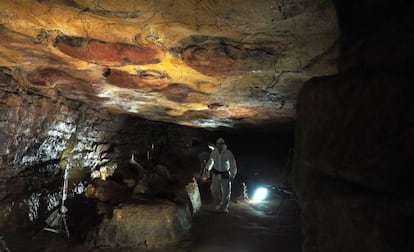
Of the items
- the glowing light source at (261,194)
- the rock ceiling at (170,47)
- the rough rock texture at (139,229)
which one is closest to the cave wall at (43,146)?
the rock ceiling at (170,47)

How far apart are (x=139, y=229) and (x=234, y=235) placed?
1.86 metres

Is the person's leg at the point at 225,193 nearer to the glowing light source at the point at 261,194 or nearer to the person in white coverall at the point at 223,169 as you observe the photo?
the person in white coverall at the point at 223,169

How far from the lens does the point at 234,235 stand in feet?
19.8

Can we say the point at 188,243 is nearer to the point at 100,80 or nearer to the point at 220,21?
the point at 100,80

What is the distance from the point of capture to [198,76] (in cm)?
453

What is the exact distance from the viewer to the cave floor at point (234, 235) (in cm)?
532

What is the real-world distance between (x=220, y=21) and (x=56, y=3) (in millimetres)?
1453

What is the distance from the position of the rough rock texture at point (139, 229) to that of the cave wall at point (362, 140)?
4.06 meters

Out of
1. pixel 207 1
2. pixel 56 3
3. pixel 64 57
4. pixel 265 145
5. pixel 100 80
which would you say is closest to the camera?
pixel 207 1

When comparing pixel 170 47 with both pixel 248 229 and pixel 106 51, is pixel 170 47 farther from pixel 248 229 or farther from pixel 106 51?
pixel 248 229

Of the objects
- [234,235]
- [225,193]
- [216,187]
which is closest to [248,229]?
[234,235]

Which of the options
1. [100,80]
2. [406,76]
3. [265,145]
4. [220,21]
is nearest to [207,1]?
[220,21]

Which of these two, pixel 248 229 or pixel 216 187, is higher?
pixel 216 187

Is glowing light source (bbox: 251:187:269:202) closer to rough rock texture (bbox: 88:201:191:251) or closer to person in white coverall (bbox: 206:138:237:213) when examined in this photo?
person in white coverall (bbox: 206:138:237:213)
